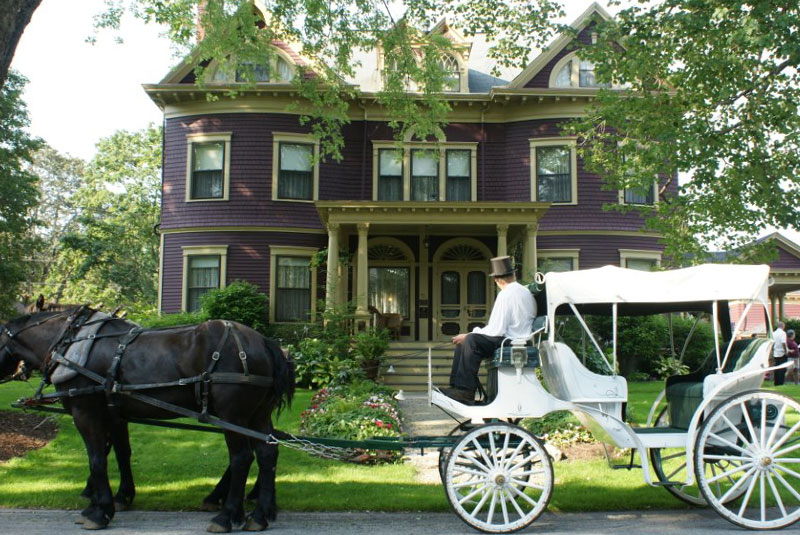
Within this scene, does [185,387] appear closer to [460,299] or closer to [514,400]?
[514,400]

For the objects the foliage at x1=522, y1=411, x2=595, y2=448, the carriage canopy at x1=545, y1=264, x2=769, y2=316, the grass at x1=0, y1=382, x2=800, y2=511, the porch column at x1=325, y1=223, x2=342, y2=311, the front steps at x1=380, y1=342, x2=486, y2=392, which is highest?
the porch column at x1=325, y1=223, x2=342, y2=311

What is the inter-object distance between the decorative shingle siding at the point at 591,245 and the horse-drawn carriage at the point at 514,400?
14236 millimetres

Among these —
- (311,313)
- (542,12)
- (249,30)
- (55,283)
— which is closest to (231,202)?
(311,313)

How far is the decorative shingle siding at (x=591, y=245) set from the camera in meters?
20.6

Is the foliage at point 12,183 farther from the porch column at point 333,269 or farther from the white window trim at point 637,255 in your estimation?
the white window trim at point 637,255

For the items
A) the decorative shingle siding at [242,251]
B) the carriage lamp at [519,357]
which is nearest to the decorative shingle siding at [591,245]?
the decorative shingle siding at [242,251]

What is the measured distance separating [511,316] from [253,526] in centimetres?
295

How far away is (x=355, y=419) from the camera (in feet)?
31.7

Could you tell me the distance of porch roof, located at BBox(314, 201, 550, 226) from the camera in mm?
17672

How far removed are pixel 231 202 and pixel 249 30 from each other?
28.0 feet

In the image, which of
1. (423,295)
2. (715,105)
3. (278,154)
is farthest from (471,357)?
(278,154)

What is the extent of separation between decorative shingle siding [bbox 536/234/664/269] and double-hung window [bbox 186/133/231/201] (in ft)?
32.0

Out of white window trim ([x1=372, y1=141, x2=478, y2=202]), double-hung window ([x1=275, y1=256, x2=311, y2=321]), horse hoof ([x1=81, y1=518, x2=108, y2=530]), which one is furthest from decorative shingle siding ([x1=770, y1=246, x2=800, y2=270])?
horse hoof ([x1=81, y1=518, x2=108, y2=530])

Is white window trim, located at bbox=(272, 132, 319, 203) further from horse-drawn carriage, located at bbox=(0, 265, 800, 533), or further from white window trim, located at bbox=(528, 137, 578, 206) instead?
horse-drawn carriage, located at bbox=(0, 265, 800, 533)
